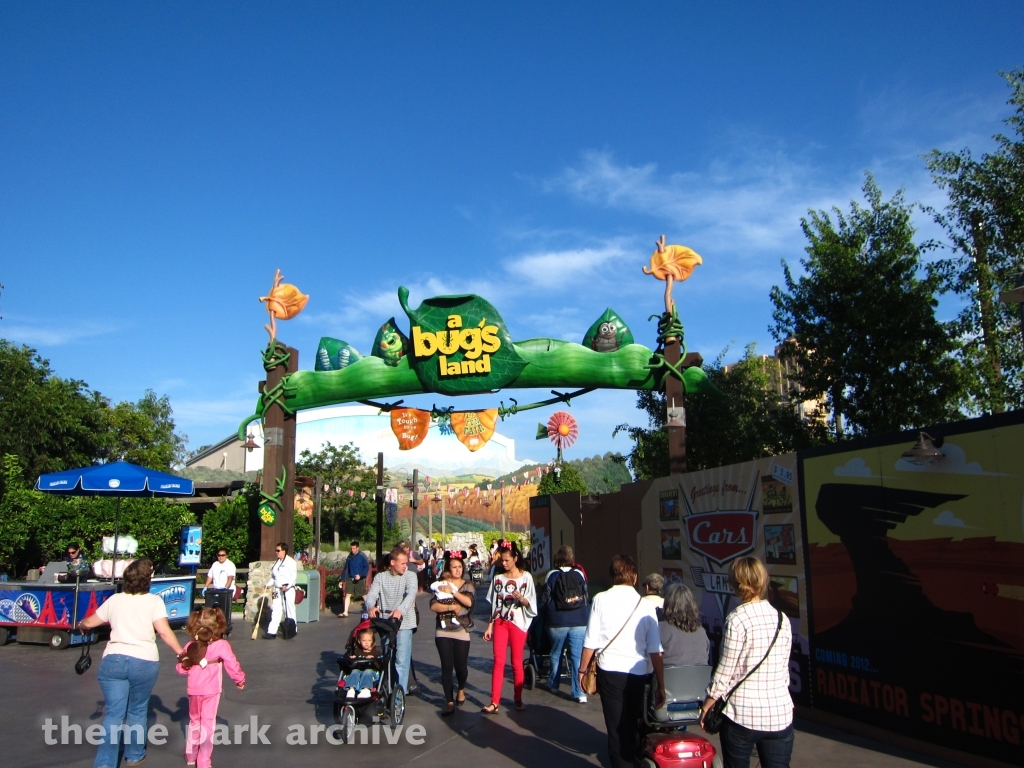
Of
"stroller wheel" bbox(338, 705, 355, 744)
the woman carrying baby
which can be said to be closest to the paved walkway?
"stroller wheel" bbox(338, 705, 355, 744)

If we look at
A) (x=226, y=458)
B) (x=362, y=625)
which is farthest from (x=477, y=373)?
(x=226, y=458)

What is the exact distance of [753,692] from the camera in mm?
4297

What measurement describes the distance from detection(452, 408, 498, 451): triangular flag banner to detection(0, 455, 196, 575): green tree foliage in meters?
9.57

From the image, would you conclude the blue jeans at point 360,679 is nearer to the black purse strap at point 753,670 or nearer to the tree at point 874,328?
the black purse strap at point 753,670

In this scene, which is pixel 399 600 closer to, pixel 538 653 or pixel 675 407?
pixel 538 653

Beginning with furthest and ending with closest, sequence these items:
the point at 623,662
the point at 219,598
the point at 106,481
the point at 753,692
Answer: the point at 219,598, the point at 106,481, the point at 623,662, the point at 753,692

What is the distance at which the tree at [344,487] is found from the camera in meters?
44.2

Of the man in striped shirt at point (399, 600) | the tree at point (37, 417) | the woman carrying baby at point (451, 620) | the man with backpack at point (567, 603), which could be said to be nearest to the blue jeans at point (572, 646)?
the man with backpack at point (567, 603)

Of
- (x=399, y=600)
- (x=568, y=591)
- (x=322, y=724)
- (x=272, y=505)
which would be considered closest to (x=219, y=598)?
(x=272, y=505)

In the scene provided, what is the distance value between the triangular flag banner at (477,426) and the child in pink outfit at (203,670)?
→ 1191 cm

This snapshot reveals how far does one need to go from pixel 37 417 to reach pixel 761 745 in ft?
117

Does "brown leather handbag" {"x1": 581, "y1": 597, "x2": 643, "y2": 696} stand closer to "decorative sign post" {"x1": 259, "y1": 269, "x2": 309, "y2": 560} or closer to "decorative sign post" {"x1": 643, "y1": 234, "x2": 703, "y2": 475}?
"decorative sign post" {"x1": 643, "y1": 234, "x2": 703, "y2": 475}

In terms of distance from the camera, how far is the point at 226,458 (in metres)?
68.9

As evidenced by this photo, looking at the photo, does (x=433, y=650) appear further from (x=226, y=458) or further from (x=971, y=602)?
(x=226, y=458)
